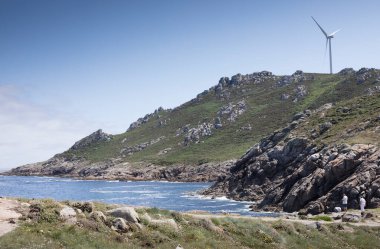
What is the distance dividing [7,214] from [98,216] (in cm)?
522

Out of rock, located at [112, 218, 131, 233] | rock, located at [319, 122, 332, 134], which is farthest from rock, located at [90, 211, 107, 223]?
rock, located at [319, 122, 332, 134]

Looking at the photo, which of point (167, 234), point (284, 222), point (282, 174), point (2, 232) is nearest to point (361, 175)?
point (282, 174)

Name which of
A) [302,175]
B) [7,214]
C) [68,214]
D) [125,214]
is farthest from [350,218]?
[302,175]

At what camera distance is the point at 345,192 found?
7106 centimetres

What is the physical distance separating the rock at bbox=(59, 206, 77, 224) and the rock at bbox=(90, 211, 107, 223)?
3.50 ft

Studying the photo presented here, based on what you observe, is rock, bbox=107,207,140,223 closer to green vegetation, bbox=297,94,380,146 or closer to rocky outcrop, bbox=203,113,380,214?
rocky outcrop, bbox=203,113,380,214

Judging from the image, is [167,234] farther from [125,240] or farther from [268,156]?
[268,156]

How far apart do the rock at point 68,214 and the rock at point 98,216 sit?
1067 mm

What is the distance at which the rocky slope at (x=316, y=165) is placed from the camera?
72.5 m

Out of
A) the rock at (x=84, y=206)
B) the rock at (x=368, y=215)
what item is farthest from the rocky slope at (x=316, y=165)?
the rock at (x=84, y=206)

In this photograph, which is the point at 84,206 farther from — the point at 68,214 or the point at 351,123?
the point at 351,123

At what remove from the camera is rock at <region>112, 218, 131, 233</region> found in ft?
85.3

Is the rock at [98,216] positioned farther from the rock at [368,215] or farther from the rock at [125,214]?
the rock at [368,215]

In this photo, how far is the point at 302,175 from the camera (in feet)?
288
